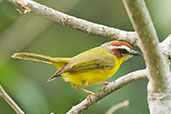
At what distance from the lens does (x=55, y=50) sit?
490cm

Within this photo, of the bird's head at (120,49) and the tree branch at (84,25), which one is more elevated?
the tree branch at (84,25)

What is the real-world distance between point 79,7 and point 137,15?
3648mm

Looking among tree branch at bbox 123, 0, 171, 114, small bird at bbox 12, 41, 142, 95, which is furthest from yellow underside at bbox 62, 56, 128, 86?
tree branch at bbox 123, 0, 171, 114

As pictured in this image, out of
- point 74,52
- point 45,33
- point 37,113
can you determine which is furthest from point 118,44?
point 45,33

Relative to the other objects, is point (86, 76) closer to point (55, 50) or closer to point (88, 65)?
point (88, 65)

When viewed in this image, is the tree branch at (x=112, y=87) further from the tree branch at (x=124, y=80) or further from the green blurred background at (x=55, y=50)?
the green blurred background at (x=55, y=50)

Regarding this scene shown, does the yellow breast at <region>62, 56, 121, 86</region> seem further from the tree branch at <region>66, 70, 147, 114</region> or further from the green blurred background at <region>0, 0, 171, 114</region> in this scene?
the tree branch at <region>66, 70, 147, 114</region>

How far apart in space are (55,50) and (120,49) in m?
1.35

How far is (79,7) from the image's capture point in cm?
510

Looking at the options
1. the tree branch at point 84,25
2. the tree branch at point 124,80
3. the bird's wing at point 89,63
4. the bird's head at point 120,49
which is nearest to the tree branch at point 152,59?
the tree branch at point 124,80

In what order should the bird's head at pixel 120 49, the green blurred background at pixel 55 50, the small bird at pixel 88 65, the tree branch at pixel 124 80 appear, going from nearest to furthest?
the tree branch at pixel 124 80 < the small bird at pixel 88 65 < the bird's head at pixel 120 49 < the green blurred background at pixel 55 50

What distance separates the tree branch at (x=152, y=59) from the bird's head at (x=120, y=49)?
1.74m

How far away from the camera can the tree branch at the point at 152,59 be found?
1.51 meters

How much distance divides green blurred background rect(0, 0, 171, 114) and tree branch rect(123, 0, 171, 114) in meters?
1.76
